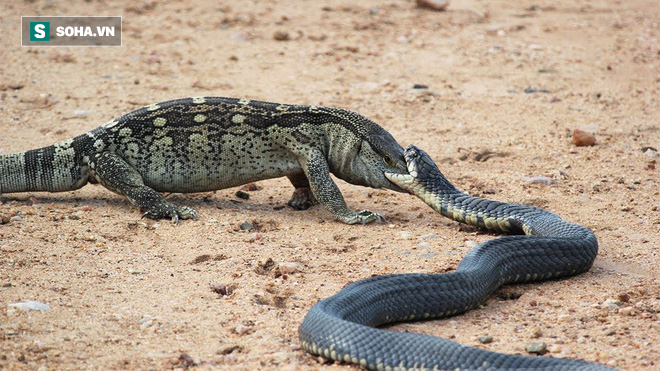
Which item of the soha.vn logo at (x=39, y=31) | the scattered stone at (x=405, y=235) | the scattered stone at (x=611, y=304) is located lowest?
the scattered stone at (x=405, y=235)

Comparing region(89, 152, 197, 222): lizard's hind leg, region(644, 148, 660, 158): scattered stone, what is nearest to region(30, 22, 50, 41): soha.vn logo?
region(89, 152, 197, 222): lizard's hind leg

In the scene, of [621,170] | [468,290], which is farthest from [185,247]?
[621,170]

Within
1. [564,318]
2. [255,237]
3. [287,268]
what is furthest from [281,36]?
[564,318]

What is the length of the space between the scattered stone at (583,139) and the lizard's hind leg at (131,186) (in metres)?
4.92

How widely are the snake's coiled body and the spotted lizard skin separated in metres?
0.59

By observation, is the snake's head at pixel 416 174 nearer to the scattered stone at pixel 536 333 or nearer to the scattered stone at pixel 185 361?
the scattered stone at pixel 536 333

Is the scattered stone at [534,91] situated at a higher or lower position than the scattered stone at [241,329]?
higher

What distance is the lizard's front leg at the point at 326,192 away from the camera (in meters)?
8.18

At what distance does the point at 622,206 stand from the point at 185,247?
14.4ft

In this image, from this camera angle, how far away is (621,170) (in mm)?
9414

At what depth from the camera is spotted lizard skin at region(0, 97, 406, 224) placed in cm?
841

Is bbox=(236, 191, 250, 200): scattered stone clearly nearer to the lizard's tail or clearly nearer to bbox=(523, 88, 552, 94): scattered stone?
the lizard's tail

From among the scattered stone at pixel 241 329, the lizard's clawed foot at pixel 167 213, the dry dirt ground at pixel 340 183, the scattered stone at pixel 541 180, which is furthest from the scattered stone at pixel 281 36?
the scattered stone at pixel 241 329

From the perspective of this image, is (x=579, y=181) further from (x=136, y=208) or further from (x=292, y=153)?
(x=136, y=208)
